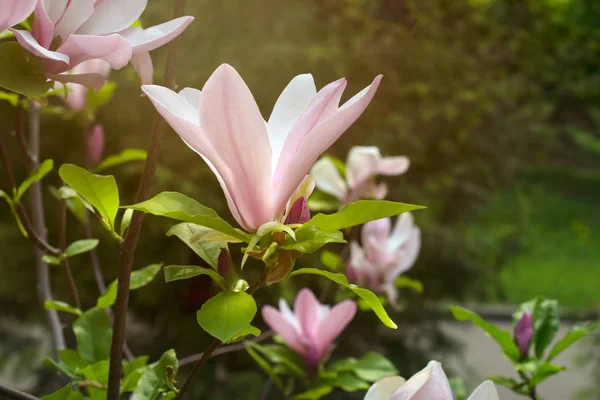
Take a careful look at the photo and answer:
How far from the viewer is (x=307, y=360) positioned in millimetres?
650

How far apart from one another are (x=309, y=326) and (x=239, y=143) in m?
0.38

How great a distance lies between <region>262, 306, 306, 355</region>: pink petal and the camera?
620mm

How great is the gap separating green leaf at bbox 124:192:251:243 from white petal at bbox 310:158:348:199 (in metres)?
0.49

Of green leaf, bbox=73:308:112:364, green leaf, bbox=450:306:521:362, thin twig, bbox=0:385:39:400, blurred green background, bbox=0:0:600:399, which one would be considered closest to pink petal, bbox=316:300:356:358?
green leaf, bbox=450:306:521:362

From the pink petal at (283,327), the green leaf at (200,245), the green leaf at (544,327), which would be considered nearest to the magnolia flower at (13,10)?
the green leaf at (200,245)

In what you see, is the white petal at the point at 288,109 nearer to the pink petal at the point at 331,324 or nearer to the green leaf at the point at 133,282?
the green leaf at the point at 133,282

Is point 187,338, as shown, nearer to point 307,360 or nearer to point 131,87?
point 131,87

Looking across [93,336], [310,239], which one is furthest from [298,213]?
[93,336]

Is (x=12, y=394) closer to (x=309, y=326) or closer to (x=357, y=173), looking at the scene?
(x=309, y=326)

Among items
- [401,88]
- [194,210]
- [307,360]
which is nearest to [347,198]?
[307,360]

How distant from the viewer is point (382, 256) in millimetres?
784

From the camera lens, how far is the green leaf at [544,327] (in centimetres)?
57

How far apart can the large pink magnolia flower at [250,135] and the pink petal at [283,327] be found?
1.02ft

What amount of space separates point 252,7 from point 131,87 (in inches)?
23.2
